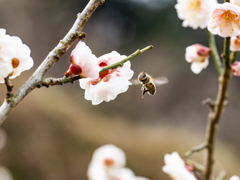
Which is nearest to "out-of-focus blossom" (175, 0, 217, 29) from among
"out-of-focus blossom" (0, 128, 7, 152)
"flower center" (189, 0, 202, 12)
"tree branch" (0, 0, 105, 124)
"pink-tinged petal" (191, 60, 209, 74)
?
"flower center" (189, 0, 202, 12)

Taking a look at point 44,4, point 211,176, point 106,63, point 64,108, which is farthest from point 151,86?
point 44,4

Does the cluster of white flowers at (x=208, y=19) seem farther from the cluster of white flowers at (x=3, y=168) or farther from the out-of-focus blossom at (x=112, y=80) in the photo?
the cluster of white flowers at (x=3, y=168)

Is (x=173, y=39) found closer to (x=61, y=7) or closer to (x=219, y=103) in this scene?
(x=61, y=7)

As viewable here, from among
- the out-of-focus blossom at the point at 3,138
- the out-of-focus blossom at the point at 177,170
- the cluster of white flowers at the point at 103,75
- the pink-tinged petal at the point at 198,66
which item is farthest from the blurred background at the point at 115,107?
the cluster of white flowers at the point at 103,75

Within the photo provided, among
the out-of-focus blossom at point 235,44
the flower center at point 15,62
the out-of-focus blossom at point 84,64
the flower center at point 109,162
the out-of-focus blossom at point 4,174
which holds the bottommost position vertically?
the out-of-focus blossom at point 4,174

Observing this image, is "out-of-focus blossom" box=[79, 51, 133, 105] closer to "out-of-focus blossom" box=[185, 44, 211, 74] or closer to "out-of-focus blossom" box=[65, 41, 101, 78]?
"out-of-focus blossom" box=[65, 41, 101, 78]

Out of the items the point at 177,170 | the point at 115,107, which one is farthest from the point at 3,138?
the point at 177,170

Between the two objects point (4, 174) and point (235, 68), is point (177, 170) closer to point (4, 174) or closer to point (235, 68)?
point (235, 68)
